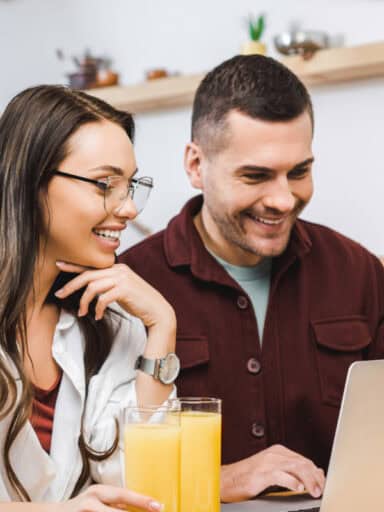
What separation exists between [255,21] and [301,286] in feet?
4.40

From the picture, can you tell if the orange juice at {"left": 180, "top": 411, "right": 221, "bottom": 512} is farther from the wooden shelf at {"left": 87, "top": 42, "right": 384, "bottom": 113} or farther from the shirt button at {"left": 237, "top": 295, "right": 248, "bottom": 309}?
the wooden shelf at {"left": 87, "top": 42, "right": 384, "bottom": 113}

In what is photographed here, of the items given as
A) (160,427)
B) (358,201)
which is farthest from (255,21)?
(160,427)

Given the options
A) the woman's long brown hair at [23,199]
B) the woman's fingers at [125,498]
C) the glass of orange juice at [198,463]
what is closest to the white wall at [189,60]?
the woman's long brown hair at [23,199]

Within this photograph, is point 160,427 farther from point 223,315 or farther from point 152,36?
point 152,36

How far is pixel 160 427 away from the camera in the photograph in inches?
50.8

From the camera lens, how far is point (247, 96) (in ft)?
7.02

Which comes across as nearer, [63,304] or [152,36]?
[63,304]

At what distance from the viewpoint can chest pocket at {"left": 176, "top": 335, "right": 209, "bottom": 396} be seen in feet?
6.93

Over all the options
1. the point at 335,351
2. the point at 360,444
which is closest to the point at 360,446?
the point at 360,444

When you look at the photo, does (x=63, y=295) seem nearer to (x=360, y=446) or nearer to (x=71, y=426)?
(x=71, y=426)

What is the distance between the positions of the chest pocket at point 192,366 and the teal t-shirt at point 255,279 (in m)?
0.17

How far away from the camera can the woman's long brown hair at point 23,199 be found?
162 centimetres

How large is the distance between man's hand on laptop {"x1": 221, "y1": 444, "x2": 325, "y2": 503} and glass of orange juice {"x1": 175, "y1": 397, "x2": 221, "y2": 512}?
267mm

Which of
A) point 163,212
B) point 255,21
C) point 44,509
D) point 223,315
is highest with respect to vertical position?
point 255,21
